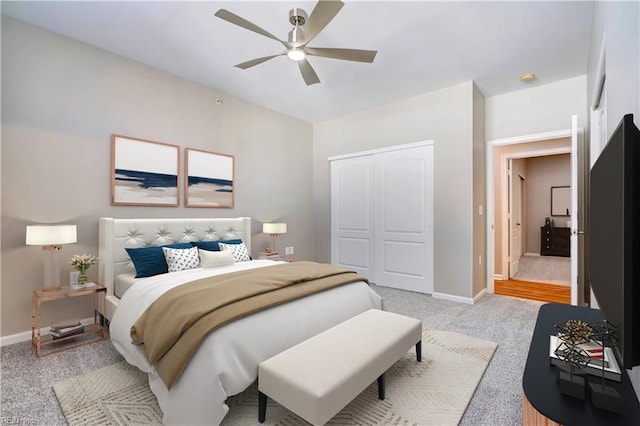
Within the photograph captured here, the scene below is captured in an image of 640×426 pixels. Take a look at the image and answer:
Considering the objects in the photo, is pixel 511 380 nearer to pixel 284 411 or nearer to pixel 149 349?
pixel 284 411

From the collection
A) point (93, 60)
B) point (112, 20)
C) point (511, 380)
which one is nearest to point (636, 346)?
point (511, 380)

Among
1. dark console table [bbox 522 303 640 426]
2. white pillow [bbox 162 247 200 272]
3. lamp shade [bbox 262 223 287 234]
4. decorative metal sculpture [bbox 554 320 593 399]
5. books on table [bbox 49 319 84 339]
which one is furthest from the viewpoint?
lamp shade [bbox 262 223 287 234]

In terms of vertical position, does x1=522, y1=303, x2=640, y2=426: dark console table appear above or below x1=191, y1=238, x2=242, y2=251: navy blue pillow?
below

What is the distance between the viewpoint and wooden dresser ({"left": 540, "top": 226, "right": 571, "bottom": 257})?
24.5 ft

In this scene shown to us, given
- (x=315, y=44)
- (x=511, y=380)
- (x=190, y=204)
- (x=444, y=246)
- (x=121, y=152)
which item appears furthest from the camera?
(x=444, y=246)

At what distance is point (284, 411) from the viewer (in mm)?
1752

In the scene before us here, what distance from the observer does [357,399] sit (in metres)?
1.84

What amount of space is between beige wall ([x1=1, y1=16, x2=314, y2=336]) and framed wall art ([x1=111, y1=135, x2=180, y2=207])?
0.25 ft

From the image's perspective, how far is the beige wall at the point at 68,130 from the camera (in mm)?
2596

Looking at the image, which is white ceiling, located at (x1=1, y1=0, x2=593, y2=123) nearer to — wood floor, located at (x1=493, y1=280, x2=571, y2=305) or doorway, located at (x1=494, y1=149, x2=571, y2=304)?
doorway, located at (x1=494, y1=149, x2=571, y2=304)

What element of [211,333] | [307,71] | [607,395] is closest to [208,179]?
[307,71]

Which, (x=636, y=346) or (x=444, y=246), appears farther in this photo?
(x=444, y=246)

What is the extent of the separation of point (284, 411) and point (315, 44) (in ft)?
10.4

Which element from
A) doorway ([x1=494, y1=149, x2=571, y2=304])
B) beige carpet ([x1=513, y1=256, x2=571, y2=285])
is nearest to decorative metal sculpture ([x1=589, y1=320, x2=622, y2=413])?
doorway ([x1=494, y1=149, x2=571, y2=304])
